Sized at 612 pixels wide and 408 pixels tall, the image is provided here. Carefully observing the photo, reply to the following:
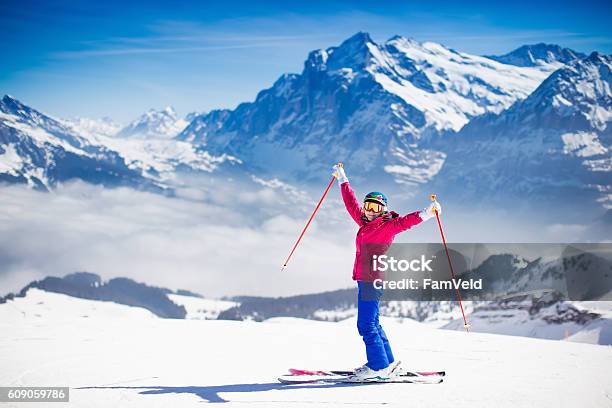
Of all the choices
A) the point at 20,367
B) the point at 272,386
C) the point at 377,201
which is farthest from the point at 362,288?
the point at 20,367

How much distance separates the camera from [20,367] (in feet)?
33.1

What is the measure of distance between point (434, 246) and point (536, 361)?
4.76 m

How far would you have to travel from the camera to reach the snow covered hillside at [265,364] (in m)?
8.48

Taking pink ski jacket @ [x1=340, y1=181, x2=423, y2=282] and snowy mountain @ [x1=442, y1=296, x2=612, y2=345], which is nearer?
pink ski jacket @ [x1=340, y1=181, x2=423, y2=282]

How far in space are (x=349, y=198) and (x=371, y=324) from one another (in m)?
2.44

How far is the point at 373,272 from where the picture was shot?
9.88 metres

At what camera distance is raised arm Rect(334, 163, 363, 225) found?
1047cm

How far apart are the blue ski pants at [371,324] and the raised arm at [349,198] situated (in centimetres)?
129

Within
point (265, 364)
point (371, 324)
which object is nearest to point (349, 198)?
point (371, 324)

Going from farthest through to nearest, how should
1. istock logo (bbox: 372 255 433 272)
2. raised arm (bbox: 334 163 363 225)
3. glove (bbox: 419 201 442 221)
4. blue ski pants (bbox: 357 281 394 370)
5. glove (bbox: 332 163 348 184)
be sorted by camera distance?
istock logo (bbox: 372 255 433 272) → glove (bbox: 332 163 348 184) → raised arm (bbox: 334 163 363 225) → blue ski pants (bbox: 357 281 394 370) → glove (bbox: 419 201 442 221)

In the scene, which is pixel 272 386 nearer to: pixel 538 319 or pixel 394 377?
pixel 394 377

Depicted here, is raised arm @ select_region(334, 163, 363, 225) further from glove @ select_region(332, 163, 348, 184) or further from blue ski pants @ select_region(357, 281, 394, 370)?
blue ski pants @ select_region(357, 281, 394, 370)

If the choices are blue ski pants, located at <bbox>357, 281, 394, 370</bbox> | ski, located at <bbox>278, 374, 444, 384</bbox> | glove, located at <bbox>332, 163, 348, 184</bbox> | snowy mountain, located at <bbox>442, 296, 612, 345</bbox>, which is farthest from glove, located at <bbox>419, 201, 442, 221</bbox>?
snowy mountain, located at <bbox>442, 296, 612, 345</bbox>

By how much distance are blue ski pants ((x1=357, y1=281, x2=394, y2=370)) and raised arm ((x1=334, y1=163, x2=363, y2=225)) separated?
1.29 m
